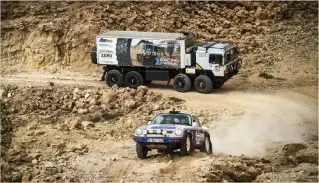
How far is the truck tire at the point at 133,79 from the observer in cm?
3478

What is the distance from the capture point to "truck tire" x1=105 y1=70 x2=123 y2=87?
115 ft

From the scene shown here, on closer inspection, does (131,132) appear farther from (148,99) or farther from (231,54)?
(231,54)

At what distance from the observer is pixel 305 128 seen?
29.8 metres

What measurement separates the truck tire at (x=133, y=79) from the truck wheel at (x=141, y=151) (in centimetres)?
1239

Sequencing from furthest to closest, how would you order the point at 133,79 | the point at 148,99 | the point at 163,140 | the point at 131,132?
1. the point at 133,79
2. the point at 148,99
3. the point at 131,132
4. the point at 163,140

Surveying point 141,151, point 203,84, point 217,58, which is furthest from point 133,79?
point 141,151

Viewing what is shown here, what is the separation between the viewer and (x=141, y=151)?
2242 centimetres

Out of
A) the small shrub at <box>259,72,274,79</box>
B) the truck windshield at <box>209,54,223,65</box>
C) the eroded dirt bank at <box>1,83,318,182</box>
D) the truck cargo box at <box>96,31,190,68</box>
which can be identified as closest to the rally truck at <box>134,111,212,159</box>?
the eroded dirt bank at <box>1,83,318,182</box>

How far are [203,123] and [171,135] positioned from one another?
8.54m

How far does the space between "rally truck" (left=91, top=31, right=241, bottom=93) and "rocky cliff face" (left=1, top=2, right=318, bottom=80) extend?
476 centimetres

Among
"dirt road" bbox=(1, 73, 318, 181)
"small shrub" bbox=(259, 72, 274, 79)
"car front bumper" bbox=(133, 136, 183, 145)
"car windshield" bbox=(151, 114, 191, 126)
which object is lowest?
"dirt road" bbox=(1, 73, 318, 181)

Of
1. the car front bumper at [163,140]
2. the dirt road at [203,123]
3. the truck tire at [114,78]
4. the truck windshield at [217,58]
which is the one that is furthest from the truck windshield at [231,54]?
the car front bumper at [163,140]

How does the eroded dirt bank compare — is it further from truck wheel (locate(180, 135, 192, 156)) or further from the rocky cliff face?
the rocky cliff face

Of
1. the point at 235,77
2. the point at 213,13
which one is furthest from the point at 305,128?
the point at 213,13
